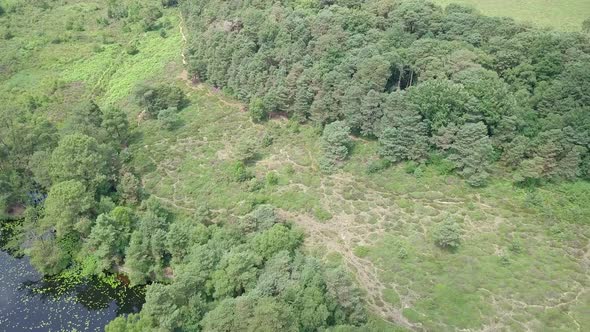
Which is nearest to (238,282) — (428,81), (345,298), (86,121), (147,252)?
(345,298)

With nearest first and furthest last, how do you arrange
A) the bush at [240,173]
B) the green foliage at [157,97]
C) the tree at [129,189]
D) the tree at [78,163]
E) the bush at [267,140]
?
the tree at [78,163]
the tree at [129,189]
the bush at [240,173]
the bush at [267,140]
the green foliage at [157,97]

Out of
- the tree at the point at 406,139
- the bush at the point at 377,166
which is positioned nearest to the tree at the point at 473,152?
the tree at the point at 406,139

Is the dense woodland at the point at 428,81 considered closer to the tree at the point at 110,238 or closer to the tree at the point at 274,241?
the tree at the point at 274,241

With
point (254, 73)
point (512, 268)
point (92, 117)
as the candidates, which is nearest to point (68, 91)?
point (92, 117)

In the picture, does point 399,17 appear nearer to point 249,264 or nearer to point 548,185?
point 548,185

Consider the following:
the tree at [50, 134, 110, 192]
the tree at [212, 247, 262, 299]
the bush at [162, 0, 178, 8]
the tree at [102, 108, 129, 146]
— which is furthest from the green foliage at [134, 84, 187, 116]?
the bush at [162, 0, 178, 8]
